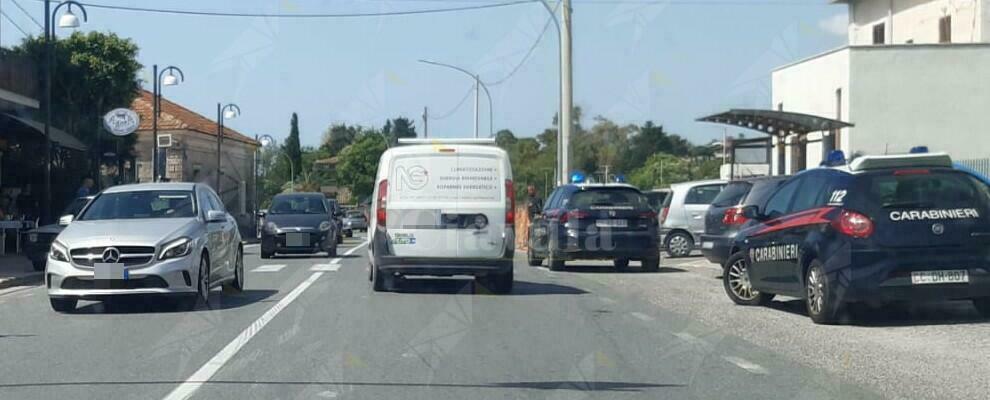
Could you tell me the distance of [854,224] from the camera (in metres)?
11.6

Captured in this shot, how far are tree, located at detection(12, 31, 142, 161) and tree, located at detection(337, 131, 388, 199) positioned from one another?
2326 inches

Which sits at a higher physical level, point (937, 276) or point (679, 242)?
point (937, 276)

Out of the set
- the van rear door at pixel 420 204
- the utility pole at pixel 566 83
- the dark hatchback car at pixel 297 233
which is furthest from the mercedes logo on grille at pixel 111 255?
the utility pole at pixel 566 83

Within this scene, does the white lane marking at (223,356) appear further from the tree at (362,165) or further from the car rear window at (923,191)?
the tree at (362,165)

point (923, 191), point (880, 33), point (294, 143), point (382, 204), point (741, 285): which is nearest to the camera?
point (923, 191)

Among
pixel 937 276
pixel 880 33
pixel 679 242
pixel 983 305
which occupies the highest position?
pixel 880 33

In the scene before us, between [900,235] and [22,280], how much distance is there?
45.4 feet

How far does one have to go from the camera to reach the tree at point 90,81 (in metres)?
36.2

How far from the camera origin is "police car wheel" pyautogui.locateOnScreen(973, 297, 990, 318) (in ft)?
39.4

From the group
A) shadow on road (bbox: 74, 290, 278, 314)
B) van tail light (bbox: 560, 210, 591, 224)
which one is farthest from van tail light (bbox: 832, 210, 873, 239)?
van tail light (bbox: 560, 210, 591, 224)

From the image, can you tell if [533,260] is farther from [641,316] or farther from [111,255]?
[111,255]

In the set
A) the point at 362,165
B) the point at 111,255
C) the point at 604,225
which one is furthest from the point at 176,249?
the point at 362,165

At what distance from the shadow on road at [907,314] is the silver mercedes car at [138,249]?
6771 millimetres

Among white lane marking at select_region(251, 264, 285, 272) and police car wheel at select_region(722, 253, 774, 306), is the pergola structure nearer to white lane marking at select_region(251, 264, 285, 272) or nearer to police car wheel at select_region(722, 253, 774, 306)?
Answer: white lane marking at select_region(251, 264, 285, 272)
